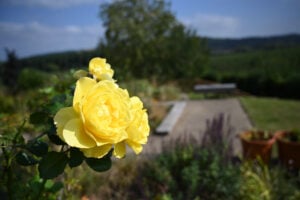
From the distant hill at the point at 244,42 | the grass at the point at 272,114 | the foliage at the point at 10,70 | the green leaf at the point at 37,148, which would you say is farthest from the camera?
the distant hill at the point at 244,42

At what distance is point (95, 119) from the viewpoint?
726 millimetres

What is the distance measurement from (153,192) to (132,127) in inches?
118

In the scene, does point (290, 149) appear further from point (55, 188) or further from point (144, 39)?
point (144, 39)

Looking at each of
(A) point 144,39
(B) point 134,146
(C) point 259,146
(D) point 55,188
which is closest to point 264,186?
(C) point 259,146

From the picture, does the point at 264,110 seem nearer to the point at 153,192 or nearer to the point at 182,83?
the point at 153,192

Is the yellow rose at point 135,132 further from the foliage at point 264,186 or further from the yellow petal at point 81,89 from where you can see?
the foliage at point 264,186

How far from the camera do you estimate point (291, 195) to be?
367cm

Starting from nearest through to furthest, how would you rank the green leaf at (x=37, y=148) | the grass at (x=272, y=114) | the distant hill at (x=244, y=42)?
the green leaf at (x=37, y=148)
the grass at (x=272, y=114)
the distant hill at (x=244, y=42)

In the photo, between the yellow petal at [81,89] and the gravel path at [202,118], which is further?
the gravel path at [202,118]

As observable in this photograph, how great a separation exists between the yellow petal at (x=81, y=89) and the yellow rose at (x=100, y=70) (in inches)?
10.3

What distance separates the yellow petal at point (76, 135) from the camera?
2.35 ft

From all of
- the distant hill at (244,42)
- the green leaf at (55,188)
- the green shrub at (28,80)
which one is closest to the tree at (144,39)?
the green shrub at (28,80)

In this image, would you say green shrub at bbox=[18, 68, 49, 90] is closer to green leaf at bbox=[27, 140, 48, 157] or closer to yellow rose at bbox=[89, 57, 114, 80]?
yellow rose at bbox=[89, 57, 114, 80]

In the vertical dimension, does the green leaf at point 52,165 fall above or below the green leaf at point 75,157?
below
